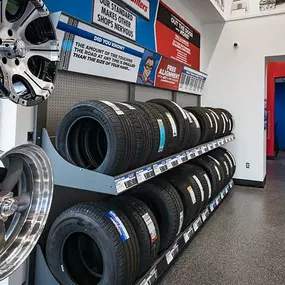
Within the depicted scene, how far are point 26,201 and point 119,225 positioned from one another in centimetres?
64

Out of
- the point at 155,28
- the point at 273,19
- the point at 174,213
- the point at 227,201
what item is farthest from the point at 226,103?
the point at 174,213

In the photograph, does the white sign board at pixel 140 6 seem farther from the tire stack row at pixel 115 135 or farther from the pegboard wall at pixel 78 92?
the tire stack row at pixel 115 135

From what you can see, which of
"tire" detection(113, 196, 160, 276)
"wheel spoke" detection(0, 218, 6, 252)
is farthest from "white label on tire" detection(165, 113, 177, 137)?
"wheel spoke" detection(0, 218, 6, 252)

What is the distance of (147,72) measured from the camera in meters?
3.36

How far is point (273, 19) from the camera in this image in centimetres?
515

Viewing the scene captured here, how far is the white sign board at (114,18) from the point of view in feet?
8.91

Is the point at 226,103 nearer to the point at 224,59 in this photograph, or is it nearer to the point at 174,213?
the point at 224,59

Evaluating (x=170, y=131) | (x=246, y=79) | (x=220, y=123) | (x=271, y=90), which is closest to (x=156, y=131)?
(x=170, y=131)

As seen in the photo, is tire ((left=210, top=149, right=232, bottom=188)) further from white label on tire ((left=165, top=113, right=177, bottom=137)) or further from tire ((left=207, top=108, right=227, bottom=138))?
white label on tire ((left=165, top=113, right=177, bottom=137))

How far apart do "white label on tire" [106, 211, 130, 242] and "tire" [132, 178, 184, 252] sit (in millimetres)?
652

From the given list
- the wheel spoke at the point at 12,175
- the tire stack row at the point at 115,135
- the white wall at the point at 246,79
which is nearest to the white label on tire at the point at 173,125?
the tire stack row at the point at 115,135

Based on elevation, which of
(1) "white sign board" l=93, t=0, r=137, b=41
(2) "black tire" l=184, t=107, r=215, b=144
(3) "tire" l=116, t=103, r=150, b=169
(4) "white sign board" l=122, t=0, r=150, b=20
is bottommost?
(3) "tire" l=116, t=103, r=150, b=169

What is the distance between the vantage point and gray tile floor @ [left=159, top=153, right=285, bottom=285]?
2377 mm

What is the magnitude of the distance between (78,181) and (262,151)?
451 centimetres
